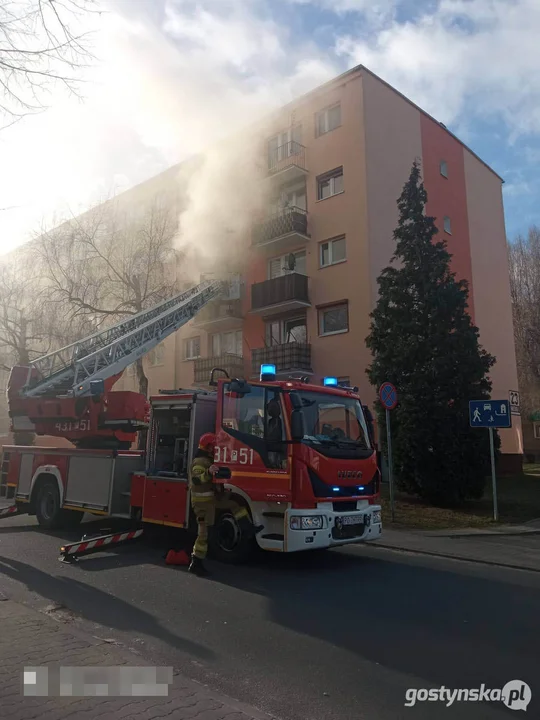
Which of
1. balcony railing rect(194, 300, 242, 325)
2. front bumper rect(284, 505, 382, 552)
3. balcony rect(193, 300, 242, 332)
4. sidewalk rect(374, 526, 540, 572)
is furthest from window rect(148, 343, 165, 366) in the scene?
front bumper rect(284, 505, 382, 552)

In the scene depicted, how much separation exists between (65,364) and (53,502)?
2.90 m

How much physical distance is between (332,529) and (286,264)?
17.1 m

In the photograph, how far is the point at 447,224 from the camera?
2430cm

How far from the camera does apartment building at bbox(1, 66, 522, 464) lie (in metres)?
20.8

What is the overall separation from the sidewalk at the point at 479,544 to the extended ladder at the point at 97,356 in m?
5.99

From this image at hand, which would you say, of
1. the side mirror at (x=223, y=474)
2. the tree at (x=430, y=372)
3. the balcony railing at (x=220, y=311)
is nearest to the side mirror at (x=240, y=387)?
the side mirror at (x=223, y=474)

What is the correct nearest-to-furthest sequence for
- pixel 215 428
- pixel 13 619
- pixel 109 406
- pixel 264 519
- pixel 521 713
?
pixel 521 713, pixel 13 619, pixel 264 519, pixel 215 428, pixel 109 406

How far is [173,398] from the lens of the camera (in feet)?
27.5

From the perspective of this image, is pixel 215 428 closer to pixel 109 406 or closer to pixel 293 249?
pixel 109 406

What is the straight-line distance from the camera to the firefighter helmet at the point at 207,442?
286 inches

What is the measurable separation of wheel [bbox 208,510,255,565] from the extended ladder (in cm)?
379

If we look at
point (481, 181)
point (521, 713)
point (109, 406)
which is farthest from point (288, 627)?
point (481, 181)

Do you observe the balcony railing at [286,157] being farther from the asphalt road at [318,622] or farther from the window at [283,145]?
the asphalt road at [318,622]

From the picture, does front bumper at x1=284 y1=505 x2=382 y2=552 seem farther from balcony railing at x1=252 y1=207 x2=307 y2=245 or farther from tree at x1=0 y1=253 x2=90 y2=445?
tree at x1=0 y1=253 x2=90 y2=445
